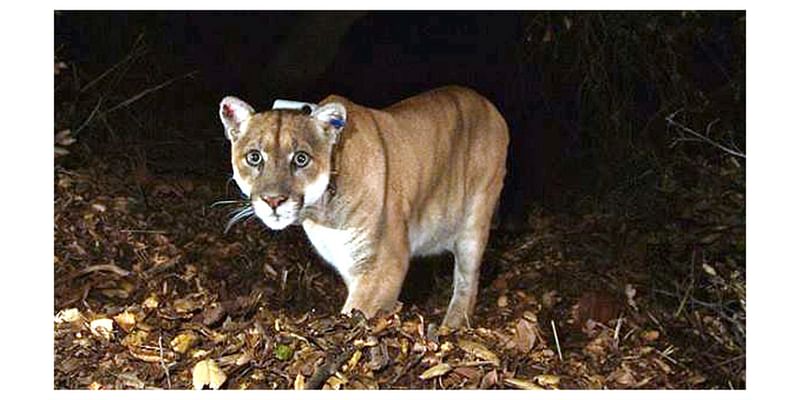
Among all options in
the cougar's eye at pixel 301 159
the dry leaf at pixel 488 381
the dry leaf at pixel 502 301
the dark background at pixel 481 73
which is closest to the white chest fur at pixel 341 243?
the cougar's eye at pixel 301 159

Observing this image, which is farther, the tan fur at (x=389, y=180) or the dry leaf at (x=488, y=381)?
the tan fur at (x=389, y=180)

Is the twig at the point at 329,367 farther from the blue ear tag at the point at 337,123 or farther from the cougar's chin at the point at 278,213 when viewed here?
the blue ear tag at the point at 337,123

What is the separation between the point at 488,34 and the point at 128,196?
11.5 ft

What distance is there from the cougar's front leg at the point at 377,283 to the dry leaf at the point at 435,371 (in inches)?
33.5

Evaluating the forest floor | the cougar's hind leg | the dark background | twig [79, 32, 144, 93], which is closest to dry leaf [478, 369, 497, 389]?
the forest floor

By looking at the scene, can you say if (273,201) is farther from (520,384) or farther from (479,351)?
(520,384)

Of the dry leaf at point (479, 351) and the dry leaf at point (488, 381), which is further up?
the dry leaf at point (479, 351)

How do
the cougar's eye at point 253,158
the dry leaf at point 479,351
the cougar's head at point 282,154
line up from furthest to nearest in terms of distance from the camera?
the cougar's eye at point 253,158 → the cougar's head at point 282,154 → the dry leaf at point 479,351

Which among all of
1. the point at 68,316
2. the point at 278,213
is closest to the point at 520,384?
the point at 278,213

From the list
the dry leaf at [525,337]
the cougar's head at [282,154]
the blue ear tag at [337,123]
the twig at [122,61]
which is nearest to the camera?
the dry leaf at [525,337]

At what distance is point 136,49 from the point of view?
8602 mm

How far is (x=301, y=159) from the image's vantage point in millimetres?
5641

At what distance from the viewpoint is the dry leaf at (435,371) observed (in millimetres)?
5039

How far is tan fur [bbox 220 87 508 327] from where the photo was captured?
568 centimetres
